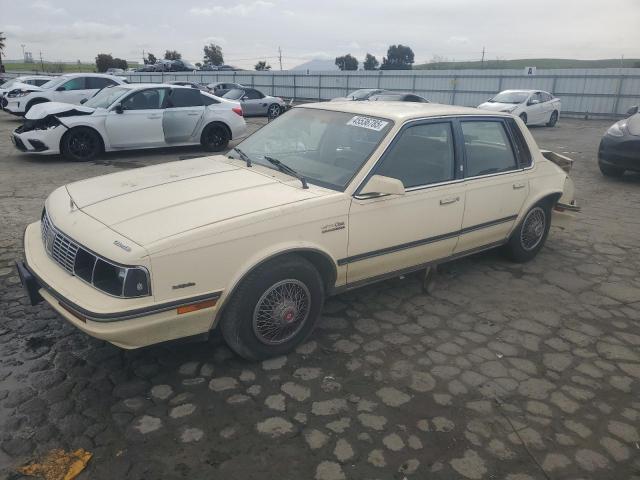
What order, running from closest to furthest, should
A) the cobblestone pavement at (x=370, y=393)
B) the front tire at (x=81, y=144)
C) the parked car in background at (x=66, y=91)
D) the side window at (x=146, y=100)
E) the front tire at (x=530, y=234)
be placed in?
1. the cobblestone pavement at (x=370, y=393)
2. the front tire at (x=530, y=234)
3. the front tire at (x=81, y=144)
4. the side window at (x=146, y=100)
5. the parked car in background at (x=66, y=91)

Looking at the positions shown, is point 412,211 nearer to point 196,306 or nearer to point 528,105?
point 196,306

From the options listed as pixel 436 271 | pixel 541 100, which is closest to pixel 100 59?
pixel 541 100

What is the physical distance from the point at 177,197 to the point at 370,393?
1729 mm

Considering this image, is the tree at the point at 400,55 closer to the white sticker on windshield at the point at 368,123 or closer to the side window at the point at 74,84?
the side window at the point at 74,84

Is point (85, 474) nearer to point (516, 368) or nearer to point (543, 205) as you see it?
point (516, 368)

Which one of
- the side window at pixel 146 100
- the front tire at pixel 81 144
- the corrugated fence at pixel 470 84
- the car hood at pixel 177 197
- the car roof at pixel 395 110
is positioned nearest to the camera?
the car hood at pixel 177 197

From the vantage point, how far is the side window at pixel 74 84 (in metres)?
15.1

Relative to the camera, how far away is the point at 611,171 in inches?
372

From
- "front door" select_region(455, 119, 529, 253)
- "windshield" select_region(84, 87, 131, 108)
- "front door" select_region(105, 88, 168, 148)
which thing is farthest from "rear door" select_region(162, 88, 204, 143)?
"front door" select_region(455, 119, 529, 253)

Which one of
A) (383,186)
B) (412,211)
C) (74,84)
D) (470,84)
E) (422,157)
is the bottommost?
(412,211)

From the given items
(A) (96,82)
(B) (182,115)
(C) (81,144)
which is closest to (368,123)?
(C) (81,144)

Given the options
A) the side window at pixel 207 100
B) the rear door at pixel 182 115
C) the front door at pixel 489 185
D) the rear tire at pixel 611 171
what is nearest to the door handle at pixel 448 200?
the front door at pixel 489 185

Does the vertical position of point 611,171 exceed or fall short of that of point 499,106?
it falls short

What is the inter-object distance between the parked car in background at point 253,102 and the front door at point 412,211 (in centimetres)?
1641
